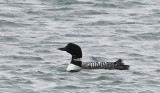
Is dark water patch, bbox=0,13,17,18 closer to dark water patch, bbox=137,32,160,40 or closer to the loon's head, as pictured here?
dark water patch, bbox=137,32,160,40

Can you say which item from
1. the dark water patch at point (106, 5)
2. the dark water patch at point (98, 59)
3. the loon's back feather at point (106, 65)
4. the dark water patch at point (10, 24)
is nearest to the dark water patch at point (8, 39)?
the dark water patch at point (10, 24)

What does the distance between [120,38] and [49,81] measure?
6653mm

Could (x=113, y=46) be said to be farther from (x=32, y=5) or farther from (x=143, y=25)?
(x=32, y=5)

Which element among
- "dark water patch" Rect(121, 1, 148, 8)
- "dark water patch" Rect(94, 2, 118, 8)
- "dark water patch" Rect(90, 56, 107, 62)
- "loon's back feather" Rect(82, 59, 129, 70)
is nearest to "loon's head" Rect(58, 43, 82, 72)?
"loon's back feather" Rect(82, 59, 129, 70)

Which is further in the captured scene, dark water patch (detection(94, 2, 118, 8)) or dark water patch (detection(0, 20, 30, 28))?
dark water patch (detection(94, 2, 118, 8))

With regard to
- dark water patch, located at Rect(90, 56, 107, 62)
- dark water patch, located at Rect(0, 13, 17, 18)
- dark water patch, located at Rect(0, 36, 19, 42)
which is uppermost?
dark water patch, located at Rect(0, 13, 17, 18)

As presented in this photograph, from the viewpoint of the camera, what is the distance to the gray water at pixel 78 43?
18562 mm

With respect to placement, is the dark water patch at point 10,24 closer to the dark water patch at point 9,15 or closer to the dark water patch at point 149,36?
the dark water patch at point 9,15

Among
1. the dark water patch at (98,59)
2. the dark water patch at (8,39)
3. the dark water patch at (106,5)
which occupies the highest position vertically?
the dark water patch at (106,5)

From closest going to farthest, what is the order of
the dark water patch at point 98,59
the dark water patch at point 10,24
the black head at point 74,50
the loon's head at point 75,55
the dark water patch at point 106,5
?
the loon's head at point 75,55, the black head at point 74,50, the dark water patch at point 98,59, the dark water patch at point 10,24, the dark water patch at point 106,5

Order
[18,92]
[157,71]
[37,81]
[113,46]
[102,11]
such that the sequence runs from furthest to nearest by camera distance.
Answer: [102,11] < [113,46] < [157,71] < [37,81] < [18,92]

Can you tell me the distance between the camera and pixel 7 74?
1933 centimetres

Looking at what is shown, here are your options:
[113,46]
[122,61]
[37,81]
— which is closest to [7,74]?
[37,81]

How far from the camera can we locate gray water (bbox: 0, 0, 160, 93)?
731 inches
